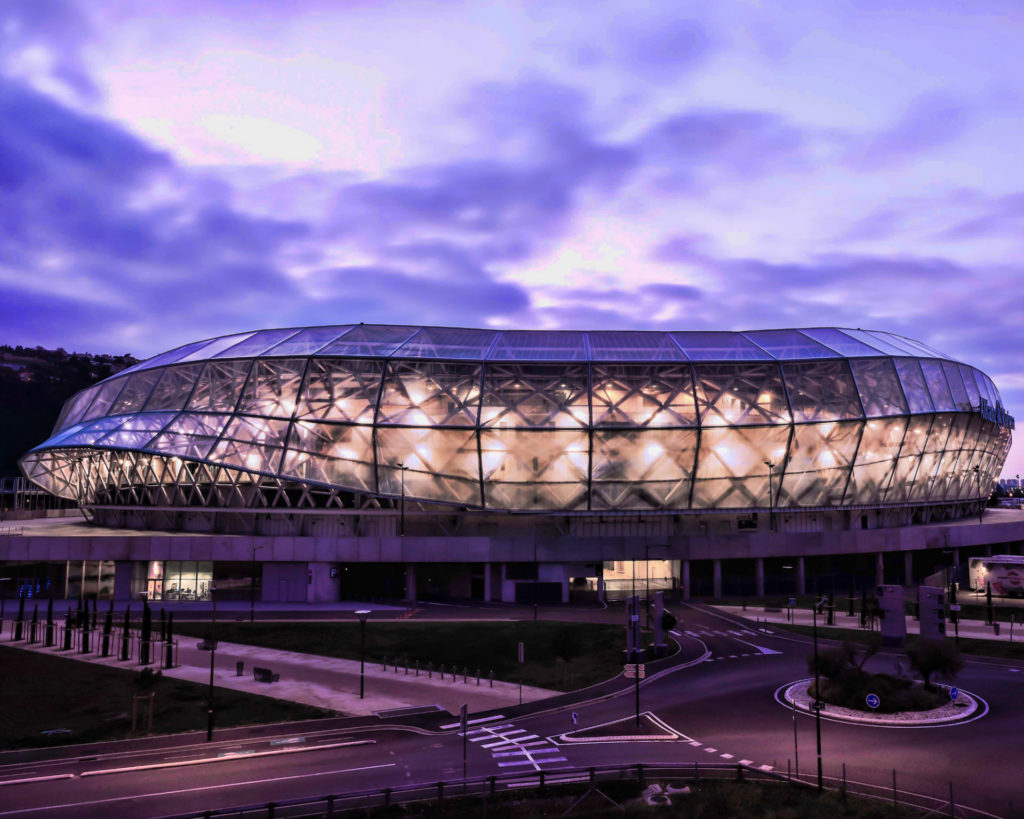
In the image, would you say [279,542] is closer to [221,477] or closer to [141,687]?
[221,477]

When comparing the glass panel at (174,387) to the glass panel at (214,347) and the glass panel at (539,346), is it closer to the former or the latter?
the glass panel at (214,347)

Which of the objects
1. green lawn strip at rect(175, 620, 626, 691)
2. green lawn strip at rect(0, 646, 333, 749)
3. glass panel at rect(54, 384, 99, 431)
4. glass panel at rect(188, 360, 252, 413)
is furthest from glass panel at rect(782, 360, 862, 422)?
glass panel at rect(54, 384, 99, 431)

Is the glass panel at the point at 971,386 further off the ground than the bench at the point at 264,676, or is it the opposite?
the glass panel at the point at 971,386

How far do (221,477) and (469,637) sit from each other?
123 feet

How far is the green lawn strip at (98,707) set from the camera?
35.7 metres

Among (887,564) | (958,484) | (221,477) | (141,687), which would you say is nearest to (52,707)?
(141,687)

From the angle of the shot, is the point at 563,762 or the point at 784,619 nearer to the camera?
the point at 563,762

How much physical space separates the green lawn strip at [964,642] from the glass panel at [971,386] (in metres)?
46.6

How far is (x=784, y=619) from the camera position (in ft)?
215

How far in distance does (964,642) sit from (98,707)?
56455 mm

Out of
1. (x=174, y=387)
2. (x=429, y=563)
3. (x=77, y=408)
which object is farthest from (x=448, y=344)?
(x=77, y=408)

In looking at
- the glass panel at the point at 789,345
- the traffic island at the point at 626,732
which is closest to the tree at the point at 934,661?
the traffic island at the point at 626,732

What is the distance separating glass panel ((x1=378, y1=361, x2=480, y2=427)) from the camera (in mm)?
78875

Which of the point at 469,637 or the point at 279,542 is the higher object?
the point at 279,542
